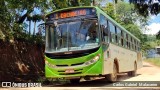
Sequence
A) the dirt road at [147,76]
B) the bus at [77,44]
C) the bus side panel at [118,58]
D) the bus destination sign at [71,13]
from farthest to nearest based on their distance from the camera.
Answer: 1. the dirt road at [147,76]
2. the bus side panel at [118,58]
3. the bus destination sign at [71,13]
4. the bus at [77,44]

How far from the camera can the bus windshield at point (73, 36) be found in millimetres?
13039

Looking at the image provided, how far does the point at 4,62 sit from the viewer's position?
63.2ft

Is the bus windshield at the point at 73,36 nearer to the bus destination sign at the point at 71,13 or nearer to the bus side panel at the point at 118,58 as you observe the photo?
the bus destination sign at the point at 71,13

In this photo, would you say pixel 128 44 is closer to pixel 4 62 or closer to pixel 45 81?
pixel 45 81

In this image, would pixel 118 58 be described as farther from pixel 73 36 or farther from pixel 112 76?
pixel 73 36

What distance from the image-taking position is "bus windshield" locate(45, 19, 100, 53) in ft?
42.8

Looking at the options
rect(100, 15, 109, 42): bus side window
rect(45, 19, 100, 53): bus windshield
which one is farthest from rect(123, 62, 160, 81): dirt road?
rect(45, 19, 100, 53): bus windshield

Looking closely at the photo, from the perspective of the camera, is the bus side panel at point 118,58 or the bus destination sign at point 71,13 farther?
the bus side panel at point 118,58

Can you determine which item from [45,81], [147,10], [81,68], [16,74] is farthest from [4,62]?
[147,10]

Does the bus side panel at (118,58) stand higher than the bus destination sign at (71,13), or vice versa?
the bus destination sign at (71,13)

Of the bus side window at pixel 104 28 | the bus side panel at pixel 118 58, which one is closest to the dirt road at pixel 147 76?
the bus side panel at pixel 118 58

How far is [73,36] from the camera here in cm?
1318

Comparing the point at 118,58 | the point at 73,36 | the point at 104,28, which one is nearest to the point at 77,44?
the point at 73,36

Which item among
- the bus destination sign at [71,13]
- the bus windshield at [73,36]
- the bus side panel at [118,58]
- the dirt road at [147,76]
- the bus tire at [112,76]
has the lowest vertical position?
the dirt road at [147,76]
